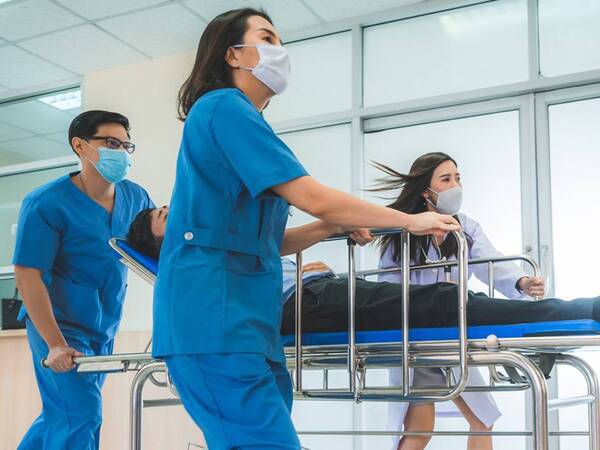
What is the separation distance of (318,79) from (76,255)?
2.64m

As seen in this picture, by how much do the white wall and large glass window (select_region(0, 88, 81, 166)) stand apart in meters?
0.51

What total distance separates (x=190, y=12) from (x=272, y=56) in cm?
317

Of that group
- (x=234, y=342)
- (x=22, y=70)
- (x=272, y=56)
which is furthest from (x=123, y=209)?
(x=22, y=70)

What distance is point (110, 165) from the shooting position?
8.81 ft

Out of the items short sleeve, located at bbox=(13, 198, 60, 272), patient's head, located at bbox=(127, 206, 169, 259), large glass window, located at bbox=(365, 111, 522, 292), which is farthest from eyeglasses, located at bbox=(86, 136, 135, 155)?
large glass window, located at bbox=(365, 111, 522, 292)

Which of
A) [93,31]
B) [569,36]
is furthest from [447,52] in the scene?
[93,31]

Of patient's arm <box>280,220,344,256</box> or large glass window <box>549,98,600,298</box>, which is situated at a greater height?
large glass window <box>549,98,600,298</box>

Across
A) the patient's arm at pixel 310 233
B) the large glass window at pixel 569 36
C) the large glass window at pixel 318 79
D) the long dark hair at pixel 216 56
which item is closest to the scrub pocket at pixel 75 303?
the patient's arm at pixel 310 233

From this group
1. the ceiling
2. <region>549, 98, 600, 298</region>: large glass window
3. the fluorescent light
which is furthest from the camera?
the fluorescent light

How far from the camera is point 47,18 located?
4.73 meters

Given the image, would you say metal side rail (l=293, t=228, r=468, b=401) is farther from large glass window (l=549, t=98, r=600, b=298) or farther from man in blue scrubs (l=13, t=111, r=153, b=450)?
large glass window (l=549, t=98, r=600, b=298)

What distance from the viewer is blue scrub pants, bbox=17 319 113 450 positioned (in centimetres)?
239

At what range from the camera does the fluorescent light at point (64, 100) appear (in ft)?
19.0

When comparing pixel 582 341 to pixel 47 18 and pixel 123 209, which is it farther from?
pixel 47 18
